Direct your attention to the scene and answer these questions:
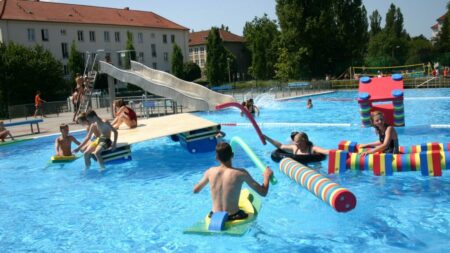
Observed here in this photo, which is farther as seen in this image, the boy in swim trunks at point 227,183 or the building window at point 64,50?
the building window at point 64,50

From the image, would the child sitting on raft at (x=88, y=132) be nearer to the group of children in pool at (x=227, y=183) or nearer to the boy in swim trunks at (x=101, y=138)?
the boy in swim trunks at (x=101, y=138)

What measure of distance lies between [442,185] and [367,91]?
699cm

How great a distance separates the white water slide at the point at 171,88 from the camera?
1765cm

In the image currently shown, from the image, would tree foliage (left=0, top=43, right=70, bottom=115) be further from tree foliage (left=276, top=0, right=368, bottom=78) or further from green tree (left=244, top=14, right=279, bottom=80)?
green tree (left=244, top=14, right=279, bottom=80)

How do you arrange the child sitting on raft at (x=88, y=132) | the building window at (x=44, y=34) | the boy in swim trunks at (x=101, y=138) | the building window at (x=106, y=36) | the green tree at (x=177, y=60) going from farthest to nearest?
the building window at (x=106, y=36) → the green tree at (x=177, y=60) → the building window at (x=44, y=34) → the child sitting on raft at (x=88, y=132) → the boy in swim trunks at (x=101, y=138)

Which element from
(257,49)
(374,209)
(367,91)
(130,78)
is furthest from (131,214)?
(257,49)

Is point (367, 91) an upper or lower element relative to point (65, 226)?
upper

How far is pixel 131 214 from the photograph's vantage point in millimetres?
7547

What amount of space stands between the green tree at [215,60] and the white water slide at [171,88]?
31568 millimetres

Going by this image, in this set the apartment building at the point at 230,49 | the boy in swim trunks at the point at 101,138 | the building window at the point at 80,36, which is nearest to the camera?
the boy in swim trunks at the point at 101,138

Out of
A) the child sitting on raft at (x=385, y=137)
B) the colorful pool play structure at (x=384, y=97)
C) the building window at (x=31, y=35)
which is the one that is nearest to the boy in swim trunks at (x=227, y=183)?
the child sitting on raft at (x=385, y=137)

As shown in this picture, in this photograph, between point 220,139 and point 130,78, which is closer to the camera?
point 220,139

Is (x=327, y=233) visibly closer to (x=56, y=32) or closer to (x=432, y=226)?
(x=432, y=226)

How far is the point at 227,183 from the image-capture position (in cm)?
541
